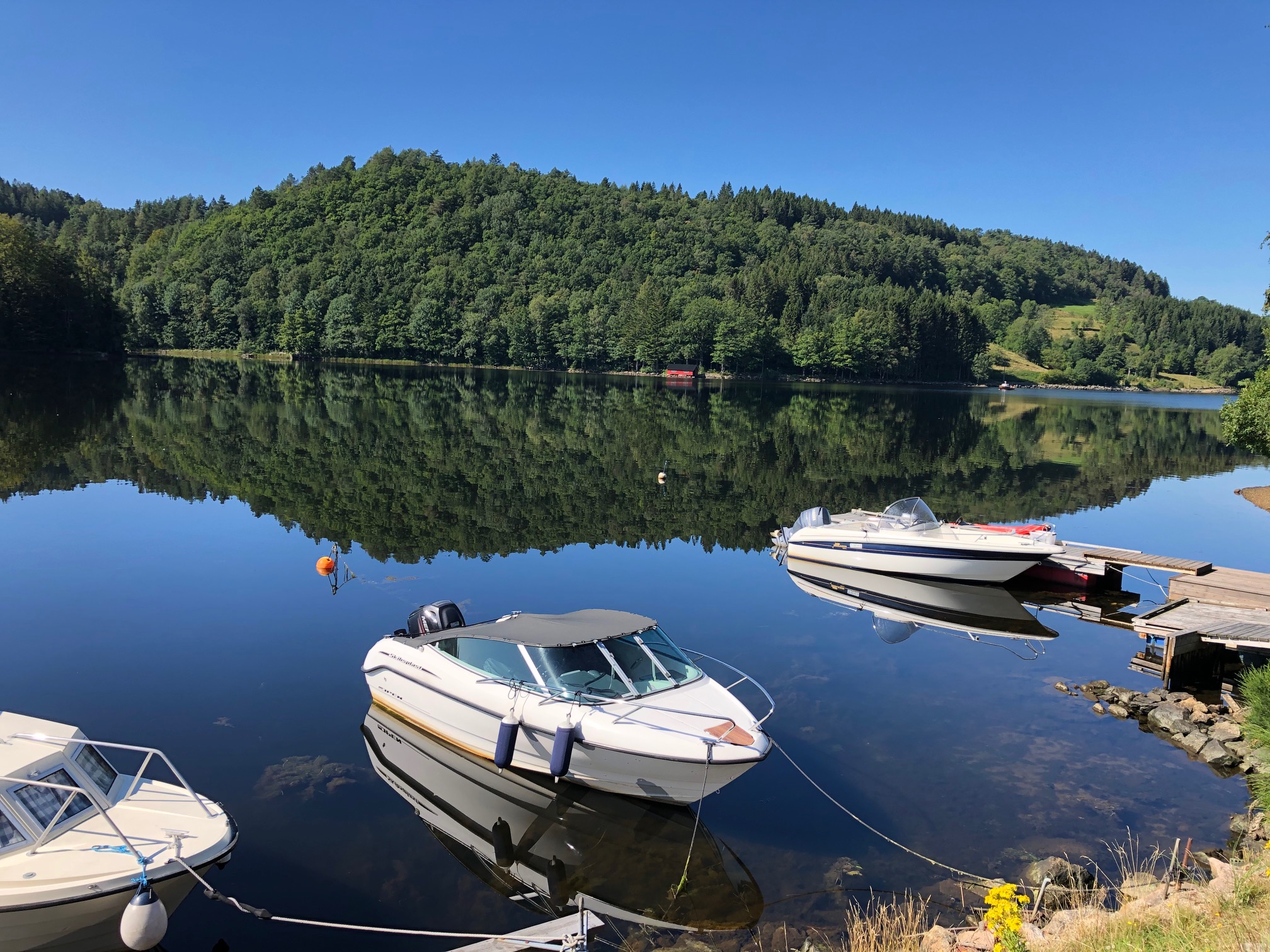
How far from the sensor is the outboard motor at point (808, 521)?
30344 millimetres

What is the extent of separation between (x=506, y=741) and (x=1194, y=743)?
1333 centimetres

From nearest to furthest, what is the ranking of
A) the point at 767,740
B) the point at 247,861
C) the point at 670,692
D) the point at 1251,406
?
the point at 247,861 < the point at 767,740 < the point at 670,692 < the point at 1251,406

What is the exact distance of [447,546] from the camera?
92.0ft

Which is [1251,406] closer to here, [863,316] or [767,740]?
[767,740]

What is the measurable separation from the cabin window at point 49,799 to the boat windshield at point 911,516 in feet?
80.2

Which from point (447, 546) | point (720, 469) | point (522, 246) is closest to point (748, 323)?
point (522, 246)

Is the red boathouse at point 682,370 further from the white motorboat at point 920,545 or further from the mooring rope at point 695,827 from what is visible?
the mooring rope at point 695,827

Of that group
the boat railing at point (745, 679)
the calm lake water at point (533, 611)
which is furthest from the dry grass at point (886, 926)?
the boat railing at point (745, 679)

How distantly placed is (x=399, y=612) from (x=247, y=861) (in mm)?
10229

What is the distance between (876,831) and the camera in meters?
13.0

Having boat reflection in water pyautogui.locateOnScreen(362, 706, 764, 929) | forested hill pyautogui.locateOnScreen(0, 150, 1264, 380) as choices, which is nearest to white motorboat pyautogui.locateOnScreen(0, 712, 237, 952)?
boat reflection in water pyautogui.locateOnScreen(362, 706, 764, 929)

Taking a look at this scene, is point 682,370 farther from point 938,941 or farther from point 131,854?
point 131,854

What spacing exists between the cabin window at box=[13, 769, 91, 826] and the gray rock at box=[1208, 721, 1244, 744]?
19.0 m

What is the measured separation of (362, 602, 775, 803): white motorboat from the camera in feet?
41.0
